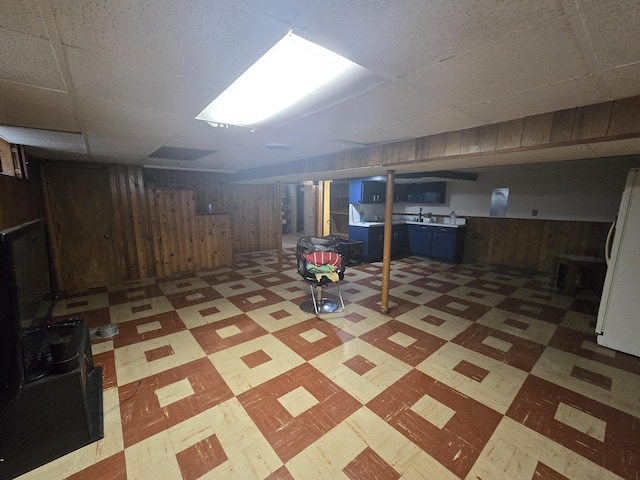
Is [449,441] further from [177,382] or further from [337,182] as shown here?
[337,182]

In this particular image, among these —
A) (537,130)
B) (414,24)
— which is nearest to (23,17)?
(414,24)

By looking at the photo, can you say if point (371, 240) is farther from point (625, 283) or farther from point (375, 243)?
point (625, 283)

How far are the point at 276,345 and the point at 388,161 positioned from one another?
2.15 metres

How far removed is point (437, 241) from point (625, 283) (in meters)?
3.61

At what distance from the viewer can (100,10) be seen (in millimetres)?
734

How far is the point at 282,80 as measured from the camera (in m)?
1.36

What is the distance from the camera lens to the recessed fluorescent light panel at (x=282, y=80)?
112 cm

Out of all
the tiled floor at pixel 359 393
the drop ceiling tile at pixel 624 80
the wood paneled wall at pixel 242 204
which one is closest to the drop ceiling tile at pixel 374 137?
the drop ceiling tile at pixel 624 80

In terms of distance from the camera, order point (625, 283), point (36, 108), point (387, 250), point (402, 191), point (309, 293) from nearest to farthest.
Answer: point (36, 108) < point (625, 283) < point (387, 250) < point (309, 293) < point (402, 191)

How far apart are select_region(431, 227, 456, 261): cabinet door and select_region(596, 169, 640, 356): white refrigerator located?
126 inches

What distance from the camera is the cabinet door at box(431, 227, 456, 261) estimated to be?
5.86m

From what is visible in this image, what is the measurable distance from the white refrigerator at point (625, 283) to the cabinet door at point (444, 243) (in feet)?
10.5

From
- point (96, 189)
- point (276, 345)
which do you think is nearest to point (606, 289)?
point (276, 345)

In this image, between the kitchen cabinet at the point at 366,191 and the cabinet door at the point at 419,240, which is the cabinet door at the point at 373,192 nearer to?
the kitchen cabinet at the point at 366,191
